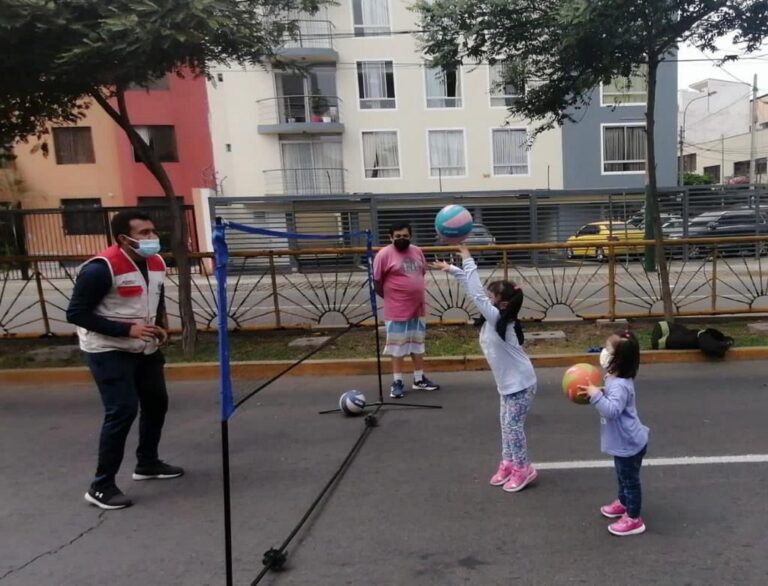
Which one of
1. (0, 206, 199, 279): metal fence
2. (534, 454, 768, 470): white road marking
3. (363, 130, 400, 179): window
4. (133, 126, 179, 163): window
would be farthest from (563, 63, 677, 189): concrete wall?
(534, 454, 768, 470): white road marking

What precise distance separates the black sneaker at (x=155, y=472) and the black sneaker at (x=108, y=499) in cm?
37

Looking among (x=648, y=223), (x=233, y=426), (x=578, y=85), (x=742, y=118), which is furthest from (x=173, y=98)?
(x=742, y=118)

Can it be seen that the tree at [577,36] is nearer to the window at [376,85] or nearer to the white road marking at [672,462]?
the white road marking at [672,462]

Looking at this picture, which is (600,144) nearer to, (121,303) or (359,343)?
(359,343)

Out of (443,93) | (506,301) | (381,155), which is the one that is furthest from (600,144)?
(506,301)

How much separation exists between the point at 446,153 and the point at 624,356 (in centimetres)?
2250

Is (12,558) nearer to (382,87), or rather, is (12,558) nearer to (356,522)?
(356,522)

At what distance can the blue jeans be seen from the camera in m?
3.08

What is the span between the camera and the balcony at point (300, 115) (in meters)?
23.9

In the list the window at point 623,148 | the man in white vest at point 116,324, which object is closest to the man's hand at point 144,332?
the man in white vest at point 116,324

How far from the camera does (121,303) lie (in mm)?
3754

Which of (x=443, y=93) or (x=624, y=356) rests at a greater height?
(x=443, y=93)

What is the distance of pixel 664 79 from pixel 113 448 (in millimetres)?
25778

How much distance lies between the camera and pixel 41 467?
176 inches
